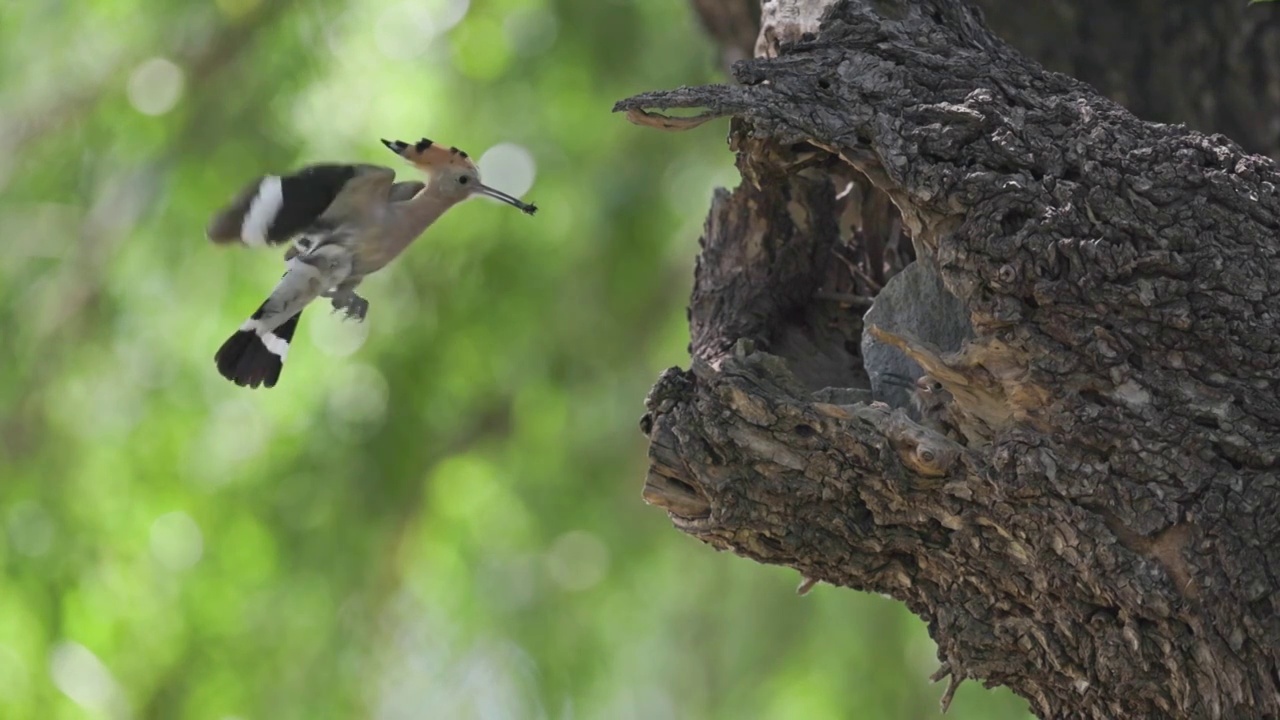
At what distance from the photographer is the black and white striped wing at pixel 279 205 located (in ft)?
5.65

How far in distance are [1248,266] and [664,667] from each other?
358 cm

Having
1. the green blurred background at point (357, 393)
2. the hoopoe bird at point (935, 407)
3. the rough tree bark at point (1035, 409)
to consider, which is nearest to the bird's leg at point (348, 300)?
the rough tree bark at point (1035, 409)

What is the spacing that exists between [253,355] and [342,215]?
270mm

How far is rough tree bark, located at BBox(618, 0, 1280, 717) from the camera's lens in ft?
5.08

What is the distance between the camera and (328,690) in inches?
153

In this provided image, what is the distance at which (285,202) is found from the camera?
1.73 meters

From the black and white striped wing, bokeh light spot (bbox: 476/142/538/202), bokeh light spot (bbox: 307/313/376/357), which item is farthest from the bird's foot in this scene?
bokeh light spot (bbox: 307/313/376/357)

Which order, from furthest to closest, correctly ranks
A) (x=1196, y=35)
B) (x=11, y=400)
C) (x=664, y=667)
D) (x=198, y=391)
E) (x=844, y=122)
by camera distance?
(x=664, y=667) < (x=198, y=391) < (x=11, y=400) < (x=1196, y=35) < (x=844, y=122)

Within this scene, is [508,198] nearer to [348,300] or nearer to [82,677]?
[348,300]

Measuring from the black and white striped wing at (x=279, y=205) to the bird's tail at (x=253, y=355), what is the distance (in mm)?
182

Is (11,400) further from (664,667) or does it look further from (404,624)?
(664,667)

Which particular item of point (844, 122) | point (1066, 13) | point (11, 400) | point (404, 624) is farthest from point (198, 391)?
point (844, 122)

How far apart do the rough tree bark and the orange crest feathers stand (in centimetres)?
23

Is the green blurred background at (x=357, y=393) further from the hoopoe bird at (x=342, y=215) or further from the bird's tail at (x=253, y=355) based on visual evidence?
the hoopoe bird at (x=342, y=215)
